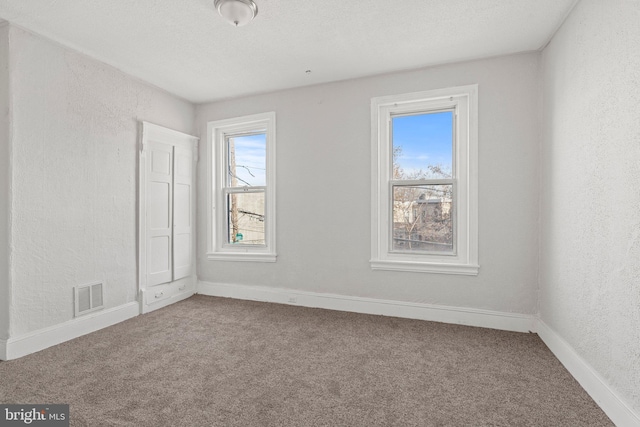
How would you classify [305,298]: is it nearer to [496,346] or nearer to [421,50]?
[496,346]

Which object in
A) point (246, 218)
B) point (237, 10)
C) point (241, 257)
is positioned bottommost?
point (241, 257)

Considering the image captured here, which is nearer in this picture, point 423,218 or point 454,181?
point 454,181

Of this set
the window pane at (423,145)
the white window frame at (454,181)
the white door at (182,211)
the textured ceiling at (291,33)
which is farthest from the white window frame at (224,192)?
the window pane at (423,145)

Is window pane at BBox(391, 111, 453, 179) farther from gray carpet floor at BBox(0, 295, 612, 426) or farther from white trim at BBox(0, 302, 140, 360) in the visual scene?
white trim at BBox(0, 302, 140, 360)

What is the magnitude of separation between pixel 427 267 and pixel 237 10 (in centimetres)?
281

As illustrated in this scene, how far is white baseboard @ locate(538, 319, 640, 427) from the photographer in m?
1.61

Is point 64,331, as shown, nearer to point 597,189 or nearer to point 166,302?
point 166,302

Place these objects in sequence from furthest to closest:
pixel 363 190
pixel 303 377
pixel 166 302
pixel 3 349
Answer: pixel 166 302
pixel 363 190
pixel 3 349
pixel 303 377

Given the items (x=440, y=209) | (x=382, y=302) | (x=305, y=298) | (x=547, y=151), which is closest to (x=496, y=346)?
(x=382, y=302)

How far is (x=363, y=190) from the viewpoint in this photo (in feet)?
11.4

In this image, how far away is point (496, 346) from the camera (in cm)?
260

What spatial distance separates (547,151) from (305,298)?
2839mm

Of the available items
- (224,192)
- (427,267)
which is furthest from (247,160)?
(427,267)

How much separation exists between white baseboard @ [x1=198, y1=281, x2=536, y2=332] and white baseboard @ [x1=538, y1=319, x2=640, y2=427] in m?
0.38
